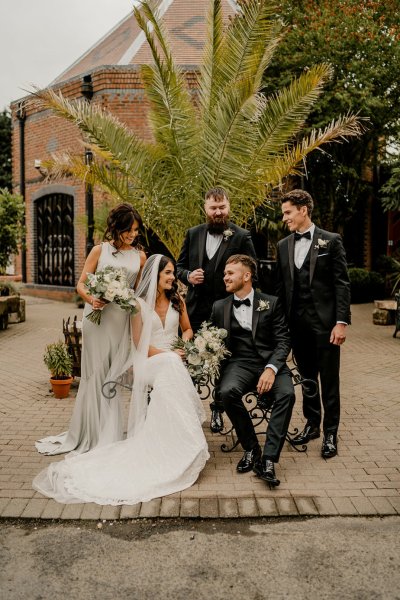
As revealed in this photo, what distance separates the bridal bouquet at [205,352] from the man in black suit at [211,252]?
2.35ft

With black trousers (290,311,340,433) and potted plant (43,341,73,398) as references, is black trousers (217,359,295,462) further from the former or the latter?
potted plant (43,341,73,398)

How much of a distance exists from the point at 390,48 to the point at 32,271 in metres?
12.4

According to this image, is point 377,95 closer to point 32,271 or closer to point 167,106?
point 167,106

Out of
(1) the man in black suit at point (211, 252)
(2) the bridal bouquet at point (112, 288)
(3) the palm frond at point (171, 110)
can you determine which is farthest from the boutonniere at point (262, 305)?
(3) the palm frond at point (171, 110)

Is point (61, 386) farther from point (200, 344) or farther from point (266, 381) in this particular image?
point (266, 381)

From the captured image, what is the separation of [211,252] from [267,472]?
6.96 ft

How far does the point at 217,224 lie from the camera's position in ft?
18.1

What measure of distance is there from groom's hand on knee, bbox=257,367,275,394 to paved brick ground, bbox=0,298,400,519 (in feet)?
2.16

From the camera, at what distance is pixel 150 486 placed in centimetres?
431

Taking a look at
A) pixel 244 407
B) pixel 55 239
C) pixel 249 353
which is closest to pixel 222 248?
pixel 249 353

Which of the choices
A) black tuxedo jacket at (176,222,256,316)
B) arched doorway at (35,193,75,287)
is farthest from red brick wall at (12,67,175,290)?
black tuxedo jacket at (176,222,256,316)

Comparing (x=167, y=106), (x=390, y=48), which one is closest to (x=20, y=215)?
(x=167, y=106)

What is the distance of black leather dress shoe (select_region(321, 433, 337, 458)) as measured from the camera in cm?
507

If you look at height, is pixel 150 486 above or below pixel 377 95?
below
